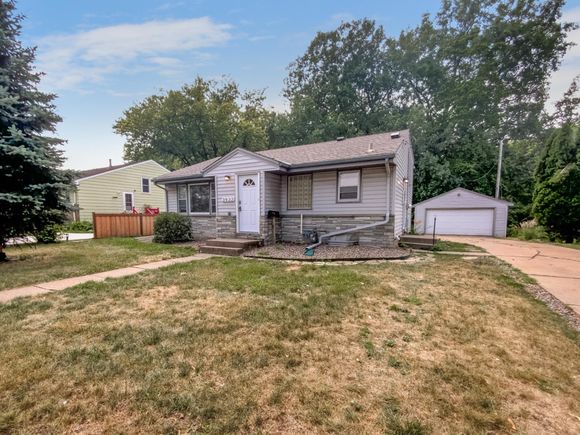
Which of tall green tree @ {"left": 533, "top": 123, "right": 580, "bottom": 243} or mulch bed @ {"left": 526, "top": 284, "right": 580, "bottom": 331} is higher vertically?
tall green tree @ {"left": 533, "top": 123, "right": 580, "bottom": 243}

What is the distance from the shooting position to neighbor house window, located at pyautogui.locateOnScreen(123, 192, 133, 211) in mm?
20484

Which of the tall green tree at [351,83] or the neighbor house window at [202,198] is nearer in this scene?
the neighbor house window at [202,198]

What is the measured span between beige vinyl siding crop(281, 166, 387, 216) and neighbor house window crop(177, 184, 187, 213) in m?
5.11

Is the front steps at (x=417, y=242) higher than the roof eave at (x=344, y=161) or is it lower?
lower

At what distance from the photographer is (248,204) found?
9578 millimetres

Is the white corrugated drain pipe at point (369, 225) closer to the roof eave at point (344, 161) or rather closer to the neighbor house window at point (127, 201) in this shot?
the roof eave at point (344, 161)

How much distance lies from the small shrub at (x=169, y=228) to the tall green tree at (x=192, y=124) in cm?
1577

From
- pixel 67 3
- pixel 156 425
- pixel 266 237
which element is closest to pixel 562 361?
pixel 156 425

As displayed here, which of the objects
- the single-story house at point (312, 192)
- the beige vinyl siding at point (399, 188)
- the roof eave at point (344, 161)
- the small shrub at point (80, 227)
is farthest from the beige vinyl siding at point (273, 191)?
the small shrub at point (80, 227)

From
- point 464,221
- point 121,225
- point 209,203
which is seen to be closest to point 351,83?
point 464,221

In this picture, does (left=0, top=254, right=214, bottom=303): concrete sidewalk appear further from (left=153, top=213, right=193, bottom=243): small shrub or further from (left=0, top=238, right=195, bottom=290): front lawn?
(left=153, top=213, right=193, bottom=243): small shrub

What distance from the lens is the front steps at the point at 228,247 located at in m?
8.07

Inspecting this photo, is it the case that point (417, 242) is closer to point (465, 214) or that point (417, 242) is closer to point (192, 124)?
point (465, 214)

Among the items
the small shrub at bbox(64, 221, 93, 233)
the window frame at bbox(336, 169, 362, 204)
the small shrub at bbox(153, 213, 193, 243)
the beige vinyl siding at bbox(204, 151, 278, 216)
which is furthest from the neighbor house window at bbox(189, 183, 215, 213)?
the small shrub at bbox(64, 221, 93, 233)
